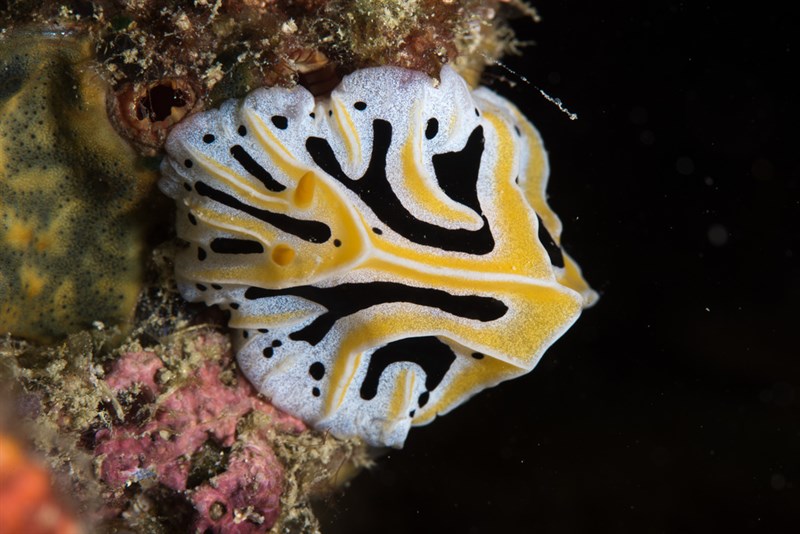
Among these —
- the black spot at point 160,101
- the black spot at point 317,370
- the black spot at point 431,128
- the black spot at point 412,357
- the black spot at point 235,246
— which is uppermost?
the black spot at point 431,128

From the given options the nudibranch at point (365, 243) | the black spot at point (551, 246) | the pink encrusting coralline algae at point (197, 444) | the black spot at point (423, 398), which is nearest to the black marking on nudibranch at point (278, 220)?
the nudibranch at point (365, 243)

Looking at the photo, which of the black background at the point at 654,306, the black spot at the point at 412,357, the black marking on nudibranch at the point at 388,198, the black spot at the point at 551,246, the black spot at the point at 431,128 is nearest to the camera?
the black marking on nudibranch at the point at 388,198

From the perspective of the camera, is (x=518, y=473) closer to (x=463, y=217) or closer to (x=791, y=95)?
(x=463, y=217)

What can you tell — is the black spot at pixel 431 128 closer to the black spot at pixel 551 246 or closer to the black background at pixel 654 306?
the black spot at pixel 551 246

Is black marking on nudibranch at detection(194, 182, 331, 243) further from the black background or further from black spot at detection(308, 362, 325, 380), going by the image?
the black background

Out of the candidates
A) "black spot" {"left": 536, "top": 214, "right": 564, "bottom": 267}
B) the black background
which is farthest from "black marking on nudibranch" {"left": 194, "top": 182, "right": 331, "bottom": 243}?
the black background

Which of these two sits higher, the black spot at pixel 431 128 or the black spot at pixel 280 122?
the black spot at pixel 431 128

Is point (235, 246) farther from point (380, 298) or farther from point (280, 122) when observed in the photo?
point (380, 298)
